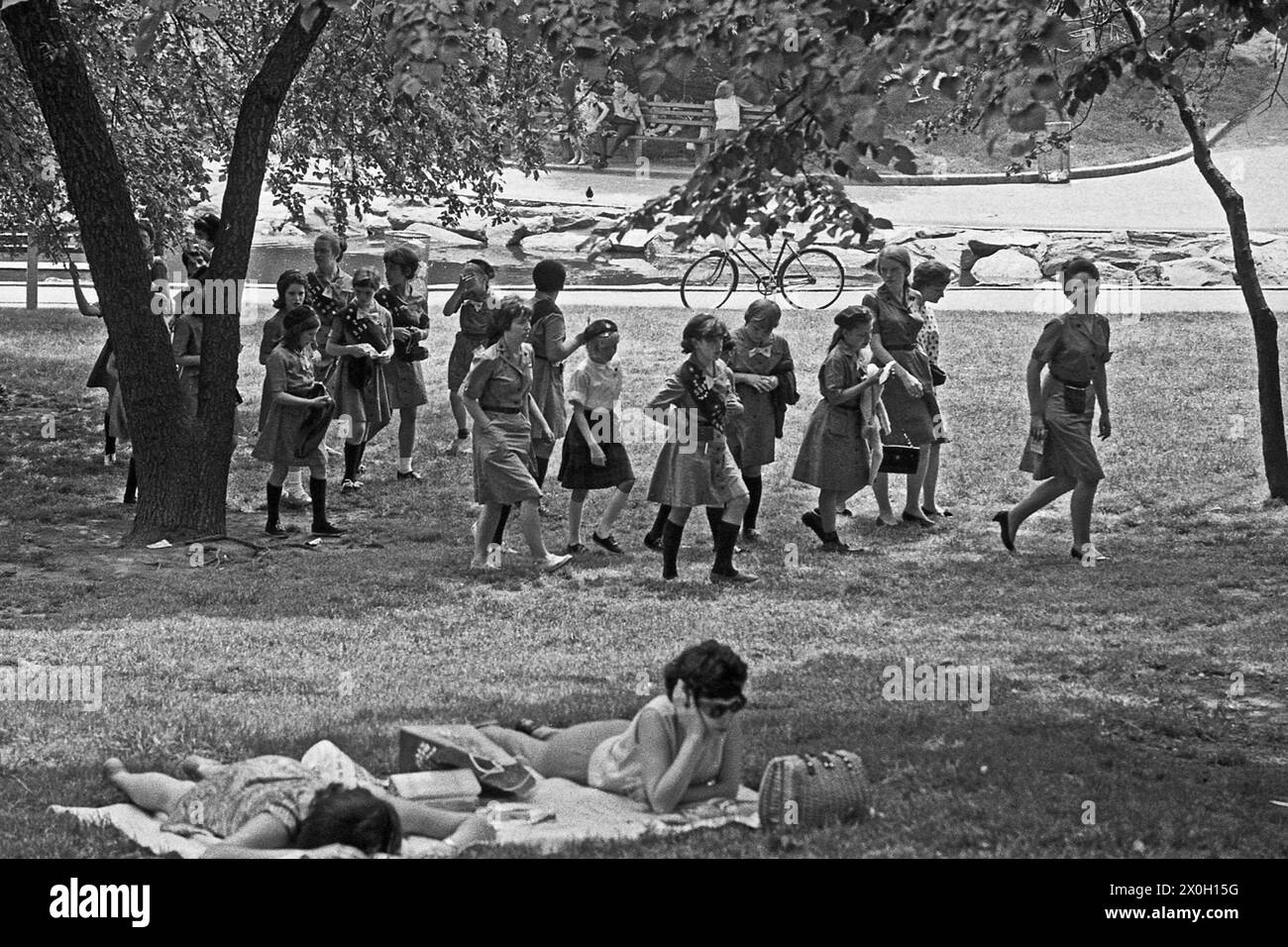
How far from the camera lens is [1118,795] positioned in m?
7.09

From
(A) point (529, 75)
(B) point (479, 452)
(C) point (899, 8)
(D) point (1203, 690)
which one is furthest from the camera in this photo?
(A) point (529, 75)

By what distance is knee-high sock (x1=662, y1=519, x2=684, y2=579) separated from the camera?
11.7 meters

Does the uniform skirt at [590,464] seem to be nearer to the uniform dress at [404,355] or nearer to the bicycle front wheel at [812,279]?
the uniform dress at [404,355]

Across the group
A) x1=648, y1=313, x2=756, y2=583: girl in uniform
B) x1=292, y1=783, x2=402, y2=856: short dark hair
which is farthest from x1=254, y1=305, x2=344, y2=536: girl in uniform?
x1=292, y1=783, x2=402, y2=856: short dark hair

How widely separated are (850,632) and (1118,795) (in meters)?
3.39

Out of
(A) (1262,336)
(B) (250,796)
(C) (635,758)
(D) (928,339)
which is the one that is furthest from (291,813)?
(A) (1262,336)

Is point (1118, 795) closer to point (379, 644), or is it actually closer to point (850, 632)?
point (850, 632)

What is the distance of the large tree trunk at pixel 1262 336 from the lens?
14109 millimetres

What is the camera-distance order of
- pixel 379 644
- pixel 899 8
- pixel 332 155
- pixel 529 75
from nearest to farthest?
pixel 899 8 < pixel 379 644 < pixel 529 75 < pixel 332 155

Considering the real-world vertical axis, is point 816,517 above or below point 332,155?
below

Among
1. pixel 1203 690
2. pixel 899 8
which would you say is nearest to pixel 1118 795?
pixel 1203 690

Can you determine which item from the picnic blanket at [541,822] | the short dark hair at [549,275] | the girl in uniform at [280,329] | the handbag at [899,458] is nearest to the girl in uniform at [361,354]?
the girl in uniform at [280,329]

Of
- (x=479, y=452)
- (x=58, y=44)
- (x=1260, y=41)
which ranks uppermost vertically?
(x=1260, y=41)

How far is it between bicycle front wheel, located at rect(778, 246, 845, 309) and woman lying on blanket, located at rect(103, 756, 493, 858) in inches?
598
